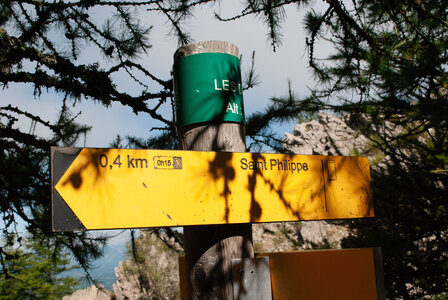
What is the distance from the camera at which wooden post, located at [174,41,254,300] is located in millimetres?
1073

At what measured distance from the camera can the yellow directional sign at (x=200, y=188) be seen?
954 millimetres

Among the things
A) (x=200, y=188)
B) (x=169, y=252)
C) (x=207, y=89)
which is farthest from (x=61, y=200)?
(x=169, y=252)

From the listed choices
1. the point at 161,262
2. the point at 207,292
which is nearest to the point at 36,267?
the point at 161,262

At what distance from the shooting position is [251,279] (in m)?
1.09

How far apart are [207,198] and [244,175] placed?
14 cm

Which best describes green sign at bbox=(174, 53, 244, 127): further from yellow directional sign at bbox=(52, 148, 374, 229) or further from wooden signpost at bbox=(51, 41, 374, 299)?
yellow directional sign at bbox=(52, 148, 374, 229)

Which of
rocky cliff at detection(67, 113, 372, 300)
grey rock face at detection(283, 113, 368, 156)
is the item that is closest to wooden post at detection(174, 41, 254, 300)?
rocky cliff at detection(67, 113, 372, 300)

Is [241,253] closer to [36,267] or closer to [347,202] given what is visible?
[347,202]

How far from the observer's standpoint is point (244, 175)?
113 cm

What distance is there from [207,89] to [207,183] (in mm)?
320

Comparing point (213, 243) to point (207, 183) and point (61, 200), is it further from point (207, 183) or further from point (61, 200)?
point (61, 200)

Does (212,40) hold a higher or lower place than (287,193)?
higher

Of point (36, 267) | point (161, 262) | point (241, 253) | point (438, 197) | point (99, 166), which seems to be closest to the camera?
point (99, 166)

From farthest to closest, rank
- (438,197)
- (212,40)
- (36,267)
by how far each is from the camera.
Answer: (36,267), (438,197), (212,40)
